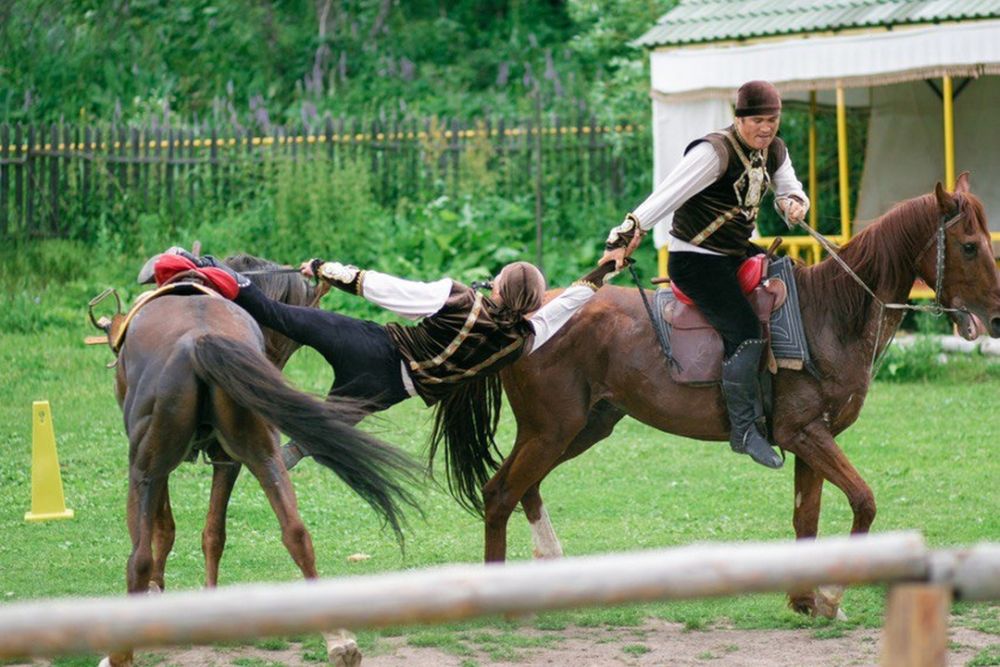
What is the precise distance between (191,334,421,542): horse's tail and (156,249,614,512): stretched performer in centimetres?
44

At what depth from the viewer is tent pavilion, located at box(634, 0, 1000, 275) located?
1423 cm

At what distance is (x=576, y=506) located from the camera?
9.50 m

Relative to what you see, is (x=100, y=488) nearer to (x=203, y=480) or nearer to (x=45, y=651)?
(x=203, y=480)

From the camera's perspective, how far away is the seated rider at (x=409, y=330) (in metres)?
6.43

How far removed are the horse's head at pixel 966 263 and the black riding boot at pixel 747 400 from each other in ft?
2.83

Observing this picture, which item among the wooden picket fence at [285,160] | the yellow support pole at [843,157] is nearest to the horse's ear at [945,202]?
the yellow support pole at [843,157]

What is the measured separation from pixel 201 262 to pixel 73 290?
9.67 m

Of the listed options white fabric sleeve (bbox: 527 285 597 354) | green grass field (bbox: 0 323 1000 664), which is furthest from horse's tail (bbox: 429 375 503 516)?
white fabric sleeve (bbox: 527 285 597 354)

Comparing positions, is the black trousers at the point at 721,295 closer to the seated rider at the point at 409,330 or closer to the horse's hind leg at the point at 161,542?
the seated rider at the point at 409,330

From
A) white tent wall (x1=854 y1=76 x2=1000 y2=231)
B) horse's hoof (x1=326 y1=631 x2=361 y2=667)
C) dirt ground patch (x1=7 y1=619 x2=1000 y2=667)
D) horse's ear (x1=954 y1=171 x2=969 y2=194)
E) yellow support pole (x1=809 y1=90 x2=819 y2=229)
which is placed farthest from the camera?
white tent wall (x1=854 y1=76 x2=1000 y2=231)

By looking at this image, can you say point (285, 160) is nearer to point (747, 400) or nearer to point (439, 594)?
point (747, 400)

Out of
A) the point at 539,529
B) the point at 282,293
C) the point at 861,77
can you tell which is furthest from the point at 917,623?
the point at 861,77

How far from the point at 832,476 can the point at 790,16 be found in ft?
32.4

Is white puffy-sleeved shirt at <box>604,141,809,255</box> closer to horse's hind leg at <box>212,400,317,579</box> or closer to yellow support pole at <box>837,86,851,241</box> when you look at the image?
horse's hind leg at <box>212,400,317,579</box>
